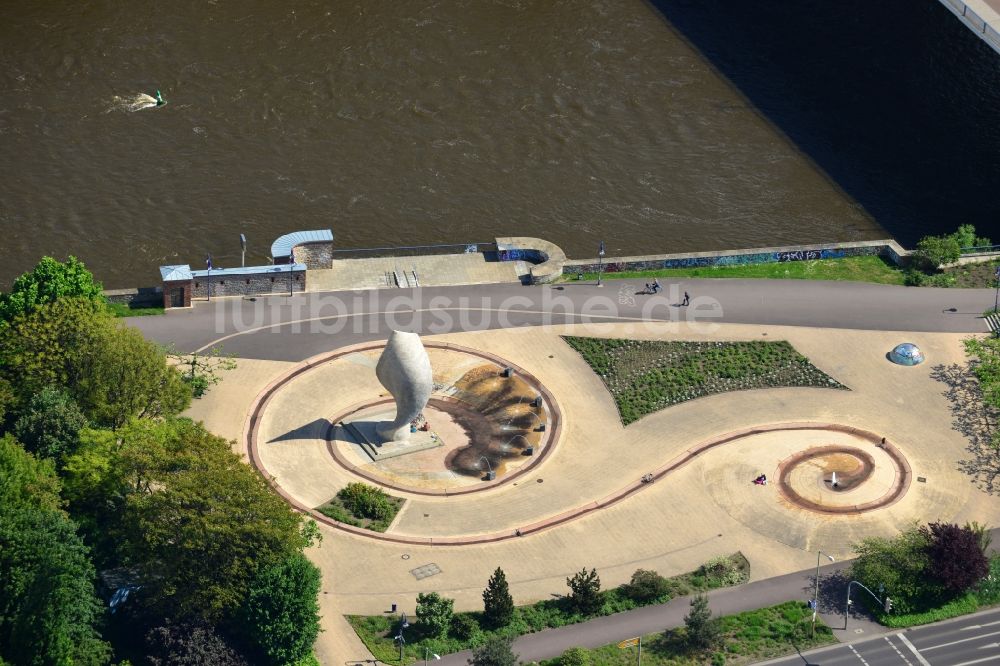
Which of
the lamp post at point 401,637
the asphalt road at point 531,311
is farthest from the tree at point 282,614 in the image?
the asphalt road at point 531,311

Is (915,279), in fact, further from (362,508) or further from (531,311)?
(362,508)

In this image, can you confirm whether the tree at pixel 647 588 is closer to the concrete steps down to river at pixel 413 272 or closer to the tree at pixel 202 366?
the tree at pixel 202 366

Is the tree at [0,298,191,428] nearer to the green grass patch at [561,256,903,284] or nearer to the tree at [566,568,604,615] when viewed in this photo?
the tree at [566,568,604,615]

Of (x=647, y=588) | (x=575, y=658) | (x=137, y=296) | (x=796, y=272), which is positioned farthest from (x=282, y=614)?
(x=796, y=272)

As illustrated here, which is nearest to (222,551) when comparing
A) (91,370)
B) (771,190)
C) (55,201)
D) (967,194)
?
(91,370)

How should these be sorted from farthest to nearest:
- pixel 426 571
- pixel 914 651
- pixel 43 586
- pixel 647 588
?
pixel 426 571
pixel 647 588
pixel 914 651
pixel 43 586

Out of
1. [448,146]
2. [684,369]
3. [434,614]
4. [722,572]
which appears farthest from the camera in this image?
[448,146]

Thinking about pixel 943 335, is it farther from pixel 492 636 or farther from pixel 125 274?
pixel 125 274
